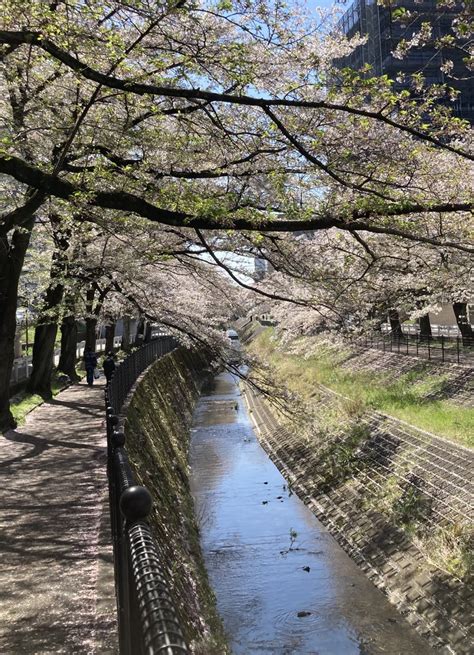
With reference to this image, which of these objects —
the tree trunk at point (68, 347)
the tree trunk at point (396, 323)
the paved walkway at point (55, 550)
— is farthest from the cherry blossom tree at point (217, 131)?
the tree trunk at point (396, 323)

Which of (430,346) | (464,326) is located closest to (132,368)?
(430,346)

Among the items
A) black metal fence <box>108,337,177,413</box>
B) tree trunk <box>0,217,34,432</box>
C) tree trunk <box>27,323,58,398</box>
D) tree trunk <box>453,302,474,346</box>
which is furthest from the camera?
tree trunk <box>453,302,474,346</box>

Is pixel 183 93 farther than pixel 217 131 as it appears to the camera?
No

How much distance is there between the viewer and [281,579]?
37.7ft

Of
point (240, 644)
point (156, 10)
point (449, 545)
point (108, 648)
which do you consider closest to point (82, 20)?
point (156, 10)

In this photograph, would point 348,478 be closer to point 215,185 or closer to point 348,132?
point 215,185

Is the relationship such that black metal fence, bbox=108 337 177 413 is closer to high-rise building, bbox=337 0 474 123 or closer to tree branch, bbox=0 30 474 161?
tree branch, bbox=0 30 474 161

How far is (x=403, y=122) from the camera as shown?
662 cm

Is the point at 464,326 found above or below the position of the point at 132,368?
above

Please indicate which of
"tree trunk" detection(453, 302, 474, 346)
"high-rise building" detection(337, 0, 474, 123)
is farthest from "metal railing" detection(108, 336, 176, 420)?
"tree trunk" detection(453, 302, 474, 346)

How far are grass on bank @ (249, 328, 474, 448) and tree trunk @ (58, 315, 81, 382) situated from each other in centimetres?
861

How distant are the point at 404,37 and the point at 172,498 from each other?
9398 millimetres

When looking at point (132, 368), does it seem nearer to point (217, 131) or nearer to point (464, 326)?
point (217, 131)

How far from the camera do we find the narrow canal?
30.2 ft
